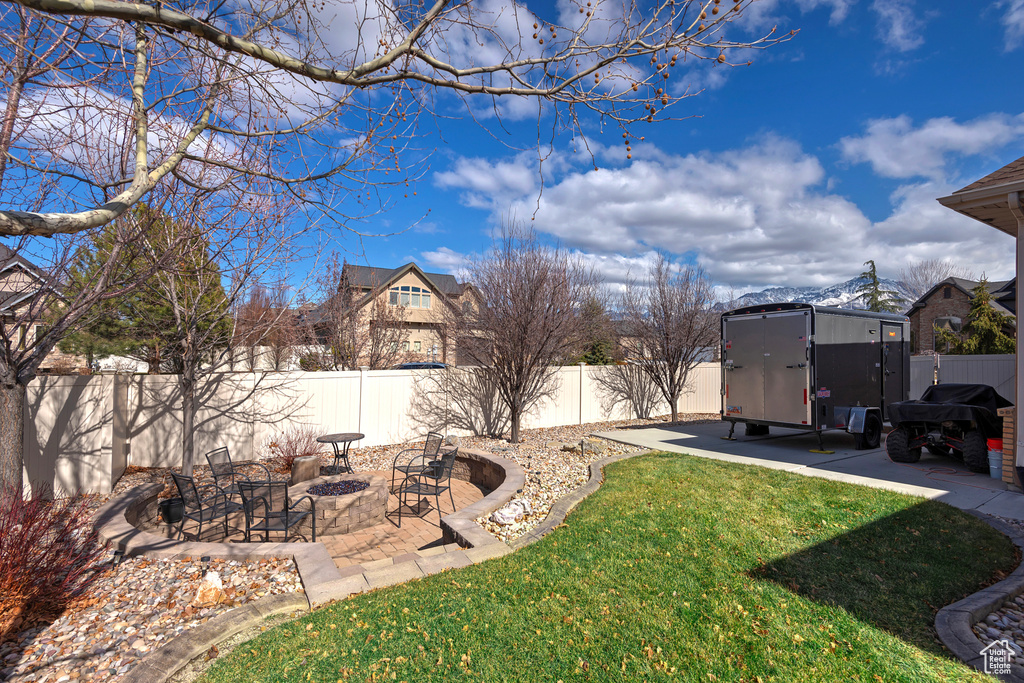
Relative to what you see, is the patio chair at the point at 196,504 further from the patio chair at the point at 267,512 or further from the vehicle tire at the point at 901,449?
the vehicle tire at the point at 901,449

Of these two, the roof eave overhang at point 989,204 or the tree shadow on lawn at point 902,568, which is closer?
the tree shadow on lawn at point 902,568

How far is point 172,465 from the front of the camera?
8266mm

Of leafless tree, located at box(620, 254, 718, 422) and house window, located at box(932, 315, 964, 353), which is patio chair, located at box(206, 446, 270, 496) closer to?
leafless tree, located at box(620, 254, 718, 422)

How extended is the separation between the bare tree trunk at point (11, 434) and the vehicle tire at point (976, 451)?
12400mm

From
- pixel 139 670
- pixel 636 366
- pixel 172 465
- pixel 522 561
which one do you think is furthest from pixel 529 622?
pixel 636 366

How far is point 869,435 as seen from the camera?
31.6 feet

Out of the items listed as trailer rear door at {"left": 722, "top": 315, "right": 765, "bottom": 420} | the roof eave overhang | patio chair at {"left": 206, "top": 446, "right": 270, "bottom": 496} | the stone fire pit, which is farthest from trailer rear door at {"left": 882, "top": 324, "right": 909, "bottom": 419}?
patio chair at {"left": 206, "top": 446, "right": 270, "bottom": 496}

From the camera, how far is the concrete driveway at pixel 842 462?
20.2 feet

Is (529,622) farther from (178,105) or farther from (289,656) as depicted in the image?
(178,105)

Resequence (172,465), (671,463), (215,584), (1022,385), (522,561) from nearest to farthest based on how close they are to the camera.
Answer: (215,584) → (522,561) → (1022,385) → (671,463) → (172,465)

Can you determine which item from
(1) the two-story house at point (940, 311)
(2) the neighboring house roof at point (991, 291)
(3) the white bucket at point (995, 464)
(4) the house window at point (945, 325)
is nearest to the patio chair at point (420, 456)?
(3) the white bucket at point (995, 464)

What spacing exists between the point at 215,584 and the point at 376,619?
4.99 ft

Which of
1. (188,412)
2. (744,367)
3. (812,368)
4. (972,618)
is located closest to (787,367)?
(812,368)

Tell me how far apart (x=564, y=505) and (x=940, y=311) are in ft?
111
